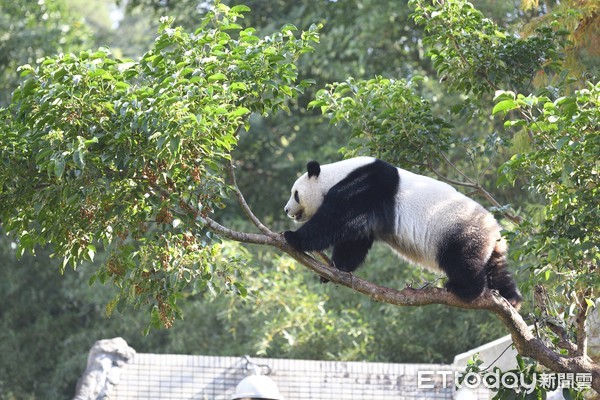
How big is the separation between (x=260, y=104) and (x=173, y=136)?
3.35 ft

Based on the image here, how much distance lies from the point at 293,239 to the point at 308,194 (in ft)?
3.22

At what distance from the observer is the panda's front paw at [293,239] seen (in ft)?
16.0

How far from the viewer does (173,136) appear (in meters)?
4.12

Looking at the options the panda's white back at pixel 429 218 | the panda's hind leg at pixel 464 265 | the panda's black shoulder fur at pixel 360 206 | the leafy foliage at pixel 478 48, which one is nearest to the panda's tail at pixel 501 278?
the panda's white back at pixel 429 218

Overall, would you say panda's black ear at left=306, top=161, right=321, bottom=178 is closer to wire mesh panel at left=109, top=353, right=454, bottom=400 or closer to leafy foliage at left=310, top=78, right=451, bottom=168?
leafy foliage at left=310, top=78, right=451, bottom=168

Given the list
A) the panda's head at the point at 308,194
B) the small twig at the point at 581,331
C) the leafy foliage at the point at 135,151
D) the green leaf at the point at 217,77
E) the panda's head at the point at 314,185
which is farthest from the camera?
the panda's head at the point at 308,194

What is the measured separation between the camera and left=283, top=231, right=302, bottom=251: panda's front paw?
4.87 meters

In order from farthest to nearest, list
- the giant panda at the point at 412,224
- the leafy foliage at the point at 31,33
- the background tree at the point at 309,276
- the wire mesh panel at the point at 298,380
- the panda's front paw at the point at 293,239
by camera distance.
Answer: the leafy foliage at the point at 31,33
the background tree at the point at 309,276
the wire mesh panel at the point at 298,380
the giant panda at the point at 412,224
the panda's front paw at the point at 293,239

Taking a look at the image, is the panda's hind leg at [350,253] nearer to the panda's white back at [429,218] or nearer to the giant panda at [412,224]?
the giant panda at [412,224]

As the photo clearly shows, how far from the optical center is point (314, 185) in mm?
5867

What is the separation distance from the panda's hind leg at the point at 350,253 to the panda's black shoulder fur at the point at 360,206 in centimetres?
12

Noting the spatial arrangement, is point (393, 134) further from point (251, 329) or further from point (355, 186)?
point (251, 329)

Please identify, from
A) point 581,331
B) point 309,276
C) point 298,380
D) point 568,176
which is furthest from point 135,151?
point 309,276

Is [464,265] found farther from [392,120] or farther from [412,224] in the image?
[392,120]
